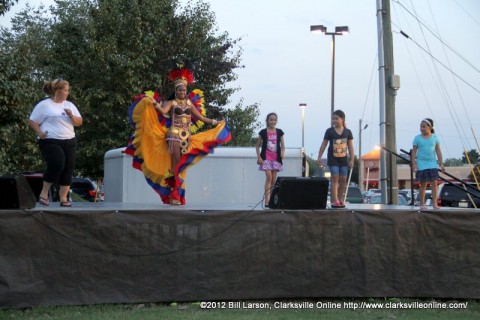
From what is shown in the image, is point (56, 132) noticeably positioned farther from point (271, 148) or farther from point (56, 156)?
point (271, 148)

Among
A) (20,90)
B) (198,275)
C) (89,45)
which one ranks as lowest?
(198,275)

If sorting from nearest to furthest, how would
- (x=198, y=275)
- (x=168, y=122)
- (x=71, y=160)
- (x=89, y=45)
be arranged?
(x=198, y=275)
(x=71, y=160)
(x=168, y=122)
(x=89, y=45)

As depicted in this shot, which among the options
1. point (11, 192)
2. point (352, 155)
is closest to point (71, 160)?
point (11, 192)

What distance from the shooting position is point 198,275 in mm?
6898

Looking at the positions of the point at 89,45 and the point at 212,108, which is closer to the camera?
the point at 89,45

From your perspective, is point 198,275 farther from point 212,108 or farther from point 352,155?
point 212,108

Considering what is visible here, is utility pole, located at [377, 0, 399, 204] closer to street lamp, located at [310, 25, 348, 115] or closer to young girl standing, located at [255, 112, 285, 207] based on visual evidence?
young girl standing, located at [255, 112, 285, 207]

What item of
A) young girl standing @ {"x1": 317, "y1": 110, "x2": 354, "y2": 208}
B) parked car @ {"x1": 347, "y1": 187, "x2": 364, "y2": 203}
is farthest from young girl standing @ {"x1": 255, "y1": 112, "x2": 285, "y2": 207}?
parked car @ {"x1": 347, "y1": 187, "x2": 364, "y2": 203}

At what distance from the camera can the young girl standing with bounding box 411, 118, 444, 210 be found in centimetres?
888

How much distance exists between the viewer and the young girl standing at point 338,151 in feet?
29.1

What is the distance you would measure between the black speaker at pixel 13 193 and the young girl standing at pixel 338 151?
13.4 feet

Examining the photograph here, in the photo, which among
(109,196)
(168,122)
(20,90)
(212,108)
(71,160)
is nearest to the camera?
(71,160)

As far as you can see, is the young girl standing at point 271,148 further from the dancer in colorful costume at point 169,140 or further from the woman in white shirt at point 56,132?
the woman in white shirt at point 56,132

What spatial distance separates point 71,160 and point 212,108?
15.5 metres
